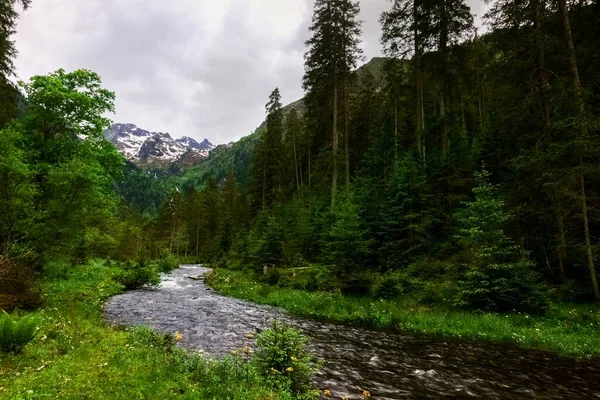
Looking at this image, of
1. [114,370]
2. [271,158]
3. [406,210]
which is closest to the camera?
[114,370]

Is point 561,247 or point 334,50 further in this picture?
point 334,50

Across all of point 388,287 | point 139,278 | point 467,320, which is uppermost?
point 388,287

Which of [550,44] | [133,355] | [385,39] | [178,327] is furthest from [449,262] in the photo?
[385,39]

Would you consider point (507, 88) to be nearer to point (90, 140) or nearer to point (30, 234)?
point (30, 234)

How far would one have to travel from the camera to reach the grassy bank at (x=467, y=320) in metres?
12.3

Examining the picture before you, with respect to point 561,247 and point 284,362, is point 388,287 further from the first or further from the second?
point 284,362

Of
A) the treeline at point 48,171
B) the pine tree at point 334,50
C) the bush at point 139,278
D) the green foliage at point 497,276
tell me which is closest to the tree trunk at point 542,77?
the green foliage at point 497,276

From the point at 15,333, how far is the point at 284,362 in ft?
21.6

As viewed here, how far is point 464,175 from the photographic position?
24.9m

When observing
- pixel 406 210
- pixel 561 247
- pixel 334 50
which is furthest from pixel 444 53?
pixel 561 247

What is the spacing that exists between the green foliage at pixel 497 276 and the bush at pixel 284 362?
10313mm

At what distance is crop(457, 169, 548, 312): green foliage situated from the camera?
14859 millimetres

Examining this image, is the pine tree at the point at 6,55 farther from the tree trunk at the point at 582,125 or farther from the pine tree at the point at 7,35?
the tree trunk at the point at 582,125

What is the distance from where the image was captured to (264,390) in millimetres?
7133
